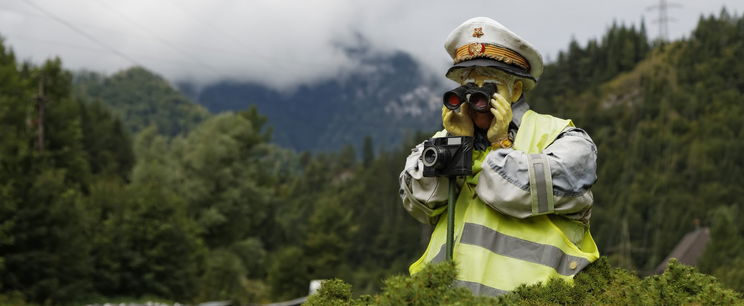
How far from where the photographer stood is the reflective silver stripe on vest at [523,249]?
374 centimetres

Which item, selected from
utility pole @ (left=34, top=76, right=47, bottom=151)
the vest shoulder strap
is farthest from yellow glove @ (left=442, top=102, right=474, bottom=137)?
utility pole @ (left=34, top=76, right=47, bottom=151)

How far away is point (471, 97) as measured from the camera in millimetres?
3879

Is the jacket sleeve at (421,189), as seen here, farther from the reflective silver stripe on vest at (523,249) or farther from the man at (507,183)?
the reflective silver stripe on vest at (523,249)

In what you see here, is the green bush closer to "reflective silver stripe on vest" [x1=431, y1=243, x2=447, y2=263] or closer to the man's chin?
"reflective silver stripe on vest" [x1=431, y1=243, x2=447, y2=263]

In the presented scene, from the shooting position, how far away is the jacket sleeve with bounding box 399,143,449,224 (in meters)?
4.01

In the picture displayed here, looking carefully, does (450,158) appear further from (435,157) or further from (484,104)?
Answer: (484,104)

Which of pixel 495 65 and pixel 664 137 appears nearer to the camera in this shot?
pixel 495 65

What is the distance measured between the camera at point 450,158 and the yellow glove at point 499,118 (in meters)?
0.17

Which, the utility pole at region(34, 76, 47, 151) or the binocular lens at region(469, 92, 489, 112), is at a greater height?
the utility pole at region(34, 76, 47, 151)

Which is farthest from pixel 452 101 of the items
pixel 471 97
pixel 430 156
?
pixel 430 156

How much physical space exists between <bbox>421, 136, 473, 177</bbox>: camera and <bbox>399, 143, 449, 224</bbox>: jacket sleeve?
0.73ft

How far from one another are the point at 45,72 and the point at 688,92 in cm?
10720

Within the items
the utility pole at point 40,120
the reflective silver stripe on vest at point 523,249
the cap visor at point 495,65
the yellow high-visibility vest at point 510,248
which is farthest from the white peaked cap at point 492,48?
the utility pole at point 40,120

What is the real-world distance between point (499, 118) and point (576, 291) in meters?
0.84
